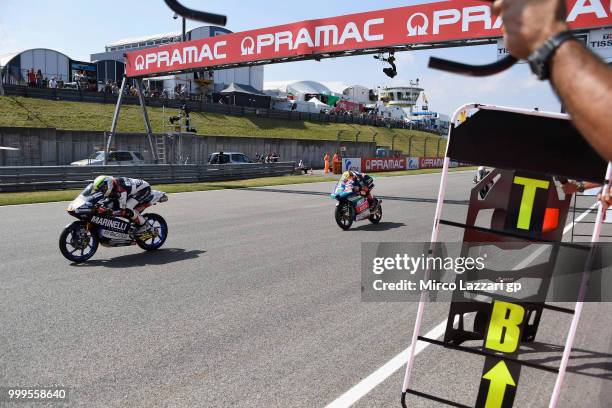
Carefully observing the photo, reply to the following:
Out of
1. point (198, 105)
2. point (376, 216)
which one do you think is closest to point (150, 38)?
point (198, 105)

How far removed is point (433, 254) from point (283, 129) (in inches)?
1985

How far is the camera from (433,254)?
323 cm

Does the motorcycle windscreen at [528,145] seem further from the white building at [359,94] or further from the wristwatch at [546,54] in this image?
the white building at [359,94]

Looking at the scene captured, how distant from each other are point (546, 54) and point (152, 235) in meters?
7.99

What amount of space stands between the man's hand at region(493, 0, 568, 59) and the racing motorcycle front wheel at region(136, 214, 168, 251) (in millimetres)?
7775

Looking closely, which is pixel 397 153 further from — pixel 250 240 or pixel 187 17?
pixel 187 17

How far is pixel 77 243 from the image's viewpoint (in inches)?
301

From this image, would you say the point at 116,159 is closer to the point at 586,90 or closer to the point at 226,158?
the point at 226,158

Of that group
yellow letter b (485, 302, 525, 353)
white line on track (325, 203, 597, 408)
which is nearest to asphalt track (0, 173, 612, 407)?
white line on track (325, 203, 597, 408)

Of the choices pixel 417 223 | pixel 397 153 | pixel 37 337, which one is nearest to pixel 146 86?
pixel 397 153

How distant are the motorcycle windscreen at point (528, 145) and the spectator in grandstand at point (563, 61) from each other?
5.14 ft

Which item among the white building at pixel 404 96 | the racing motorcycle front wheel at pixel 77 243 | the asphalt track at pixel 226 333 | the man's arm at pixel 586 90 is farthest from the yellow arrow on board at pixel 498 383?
the white building at pixel 404 96

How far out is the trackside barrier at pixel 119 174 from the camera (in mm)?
17047

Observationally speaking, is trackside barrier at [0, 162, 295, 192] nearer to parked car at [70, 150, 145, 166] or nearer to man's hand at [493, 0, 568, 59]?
parked car at [70, 150, 145, 166]
